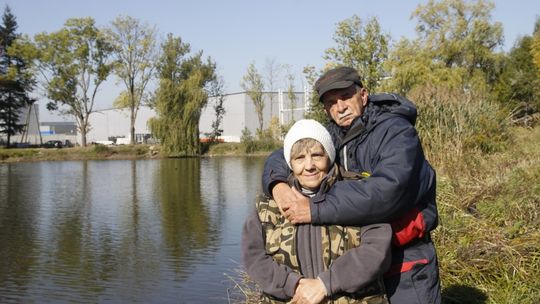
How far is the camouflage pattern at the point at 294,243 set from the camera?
2.13 m

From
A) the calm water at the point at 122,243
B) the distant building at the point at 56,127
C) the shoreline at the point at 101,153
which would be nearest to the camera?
the calm water at the point at 122,243

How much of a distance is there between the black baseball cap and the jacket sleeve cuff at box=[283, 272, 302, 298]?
2.42ft

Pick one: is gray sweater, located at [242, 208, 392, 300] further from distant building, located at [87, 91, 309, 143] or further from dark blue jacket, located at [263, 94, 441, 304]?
distant building, located at [87, 91, 309, 143]

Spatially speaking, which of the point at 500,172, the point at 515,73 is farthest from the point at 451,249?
the point at 515,73

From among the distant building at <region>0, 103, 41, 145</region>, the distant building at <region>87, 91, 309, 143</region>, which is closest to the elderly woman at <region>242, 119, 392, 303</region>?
the distant building at <region>87, 91, 309, 143</region>

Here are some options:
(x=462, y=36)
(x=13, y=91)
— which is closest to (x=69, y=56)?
(x=13, y=91)

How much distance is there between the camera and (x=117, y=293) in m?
7.98

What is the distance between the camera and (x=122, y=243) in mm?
10930

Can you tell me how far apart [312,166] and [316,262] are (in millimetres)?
348

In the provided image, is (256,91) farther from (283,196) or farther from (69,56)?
(283,196)

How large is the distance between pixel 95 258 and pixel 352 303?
834 cm

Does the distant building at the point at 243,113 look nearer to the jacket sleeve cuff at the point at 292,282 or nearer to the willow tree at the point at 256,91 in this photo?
the willow tree at the point at 256,91

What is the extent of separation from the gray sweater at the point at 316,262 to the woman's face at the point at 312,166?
0.57 ft

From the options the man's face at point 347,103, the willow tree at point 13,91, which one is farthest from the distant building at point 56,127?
the man's face at point 347,103
